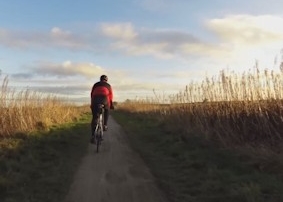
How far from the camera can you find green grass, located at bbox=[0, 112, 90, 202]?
8586 millimetres

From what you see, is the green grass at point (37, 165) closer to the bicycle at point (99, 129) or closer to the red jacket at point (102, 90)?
the bicycle at point (99, 129)

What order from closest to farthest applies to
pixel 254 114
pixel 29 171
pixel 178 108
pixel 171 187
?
pixel 171 187 → pixel 29 171 → pixel 254 114 → pixel 178 108

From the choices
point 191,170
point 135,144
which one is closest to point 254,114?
point 191,170

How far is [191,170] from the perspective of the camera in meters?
10.8

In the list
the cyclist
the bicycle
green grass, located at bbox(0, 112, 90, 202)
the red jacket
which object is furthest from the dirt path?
the red jacket

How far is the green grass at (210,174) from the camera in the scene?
26.2 feet

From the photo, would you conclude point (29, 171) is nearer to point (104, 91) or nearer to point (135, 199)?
point (135, 199)

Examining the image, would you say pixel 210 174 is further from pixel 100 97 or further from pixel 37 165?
pixel 100 97

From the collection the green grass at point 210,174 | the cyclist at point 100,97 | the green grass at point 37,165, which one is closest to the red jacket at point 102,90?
the cyclist at point 100,97

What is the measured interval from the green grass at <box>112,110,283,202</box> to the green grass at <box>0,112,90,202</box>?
7.46 ft

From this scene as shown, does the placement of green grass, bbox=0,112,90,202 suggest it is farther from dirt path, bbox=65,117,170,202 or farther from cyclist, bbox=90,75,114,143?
cyclist, bbox=90,75,114,143

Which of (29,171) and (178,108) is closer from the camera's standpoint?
(29,171)

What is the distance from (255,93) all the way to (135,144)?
17.3ft

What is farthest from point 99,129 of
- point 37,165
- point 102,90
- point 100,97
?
point 37,165
